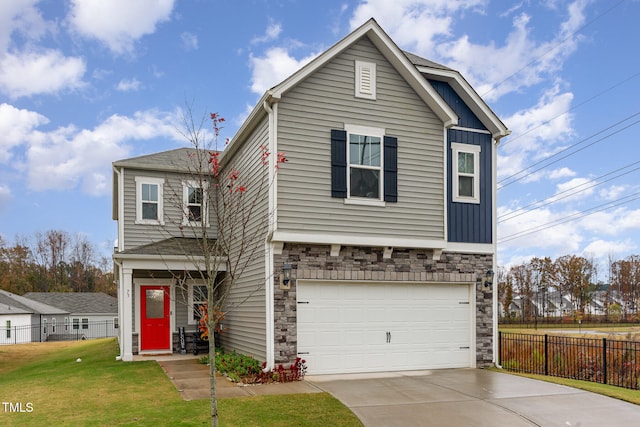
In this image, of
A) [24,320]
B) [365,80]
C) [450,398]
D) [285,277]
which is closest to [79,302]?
[24,320]

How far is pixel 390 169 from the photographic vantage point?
40.3 feet

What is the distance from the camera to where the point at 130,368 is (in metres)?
12.9

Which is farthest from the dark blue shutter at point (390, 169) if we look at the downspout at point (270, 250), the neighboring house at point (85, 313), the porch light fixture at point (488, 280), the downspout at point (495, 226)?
the neighboring house at point (85, 313)

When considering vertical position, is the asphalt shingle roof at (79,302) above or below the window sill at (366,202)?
below

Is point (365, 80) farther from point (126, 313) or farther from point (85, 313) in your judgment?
point (85, 313)

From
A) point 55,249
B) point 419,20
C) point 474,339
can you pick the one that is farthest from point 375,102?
point 55,249

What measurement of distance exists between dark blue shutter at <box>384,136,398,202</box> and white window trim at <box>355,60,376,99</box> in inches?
43.8

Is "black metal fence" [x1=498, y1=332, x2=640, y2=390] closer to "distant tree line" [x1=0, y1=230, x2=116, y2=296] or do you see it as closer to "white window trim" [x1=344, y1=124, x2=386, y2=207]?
"white window trim" [x1=344, y1=124, x2=386, y2=207]

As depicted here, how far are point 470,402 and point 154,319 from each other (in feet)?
35.3

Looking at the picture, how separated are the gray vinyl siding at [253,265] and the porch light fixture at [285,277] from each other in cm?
45

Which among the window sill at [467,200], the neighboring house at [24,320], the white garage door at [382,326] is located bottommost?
the neighboring house at [24,320]

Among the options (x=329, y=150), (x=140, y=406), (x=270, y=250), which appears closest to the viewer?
(x=140, y=406)

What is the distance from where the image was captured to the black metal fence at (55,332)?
1577 inches

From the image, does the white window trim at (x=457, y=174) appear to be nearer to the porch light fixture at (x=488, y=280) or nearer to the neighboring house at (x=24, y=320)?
the porch light fixture at (x=488, y=280)
